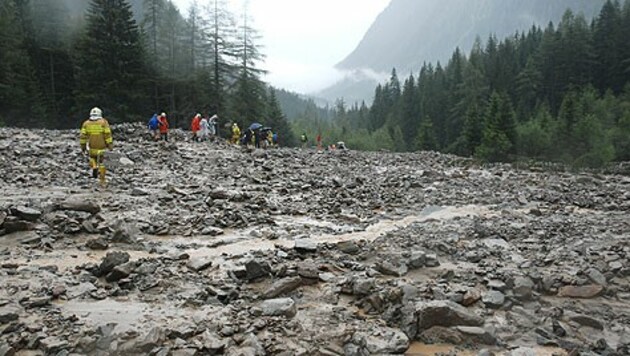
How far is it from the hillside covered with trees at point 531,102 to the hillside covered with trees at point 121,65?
1134 inches

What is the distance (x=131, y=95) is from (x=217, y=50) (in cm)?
989

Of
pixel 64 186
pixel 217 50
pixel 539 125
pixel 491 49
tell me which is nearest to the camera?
pixel 64 186

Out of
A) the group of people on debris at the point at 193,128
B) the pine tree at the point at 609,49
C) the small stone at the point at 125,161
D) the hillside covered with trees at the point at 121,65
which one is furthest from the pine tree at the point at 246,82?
the pine tree at the point at 609,49

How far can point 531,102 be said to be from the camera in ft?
271

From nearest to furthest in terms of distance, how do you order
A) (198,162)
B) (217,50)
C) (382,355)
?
(382,355), (198,162), (217,50)

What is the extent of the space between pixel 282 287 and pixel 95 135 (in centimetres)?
933

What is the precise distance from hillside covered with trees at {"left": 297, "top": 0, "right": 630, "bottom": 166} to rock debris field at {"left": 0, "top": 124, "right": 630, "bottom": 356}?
1336 inches

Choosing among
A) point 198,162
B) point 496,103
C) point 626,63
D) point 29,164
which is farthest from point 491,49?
point 29,164

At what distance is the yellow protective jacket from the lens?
43.9ft

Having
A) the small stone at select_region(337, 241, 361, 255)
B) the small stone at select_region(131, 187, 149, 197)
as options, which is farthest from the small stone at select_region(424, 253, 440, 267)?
the small stone at select_region(131, 187, 149, 197)

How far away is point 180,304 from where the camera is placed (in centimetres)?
657

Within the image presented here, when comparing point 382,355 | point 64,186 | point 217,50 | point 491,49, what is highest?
point 491,49

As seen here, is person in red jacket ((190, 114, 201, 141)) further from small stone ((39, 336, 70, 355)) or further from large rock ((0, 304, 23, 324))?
small stone ((39, 336, 70, 355))

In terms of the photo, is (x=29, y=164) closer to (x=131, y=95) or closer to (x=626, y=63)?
(x=131, y=95)
